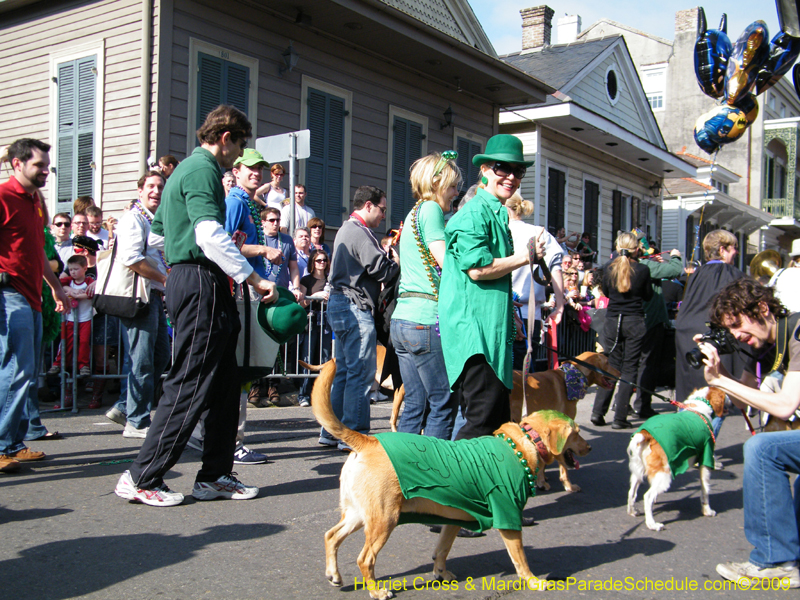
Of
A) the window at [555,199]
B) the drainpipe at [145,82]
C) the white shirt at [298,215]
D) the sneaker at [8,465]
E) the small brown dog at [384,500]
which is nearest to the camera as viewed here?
the small brown dog at [384,500]

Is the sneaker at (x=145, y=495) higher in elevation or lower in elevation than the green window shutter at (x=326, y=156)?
lower

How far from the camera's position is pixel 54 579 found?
2906mm

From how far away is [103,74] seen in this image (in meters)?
9.85

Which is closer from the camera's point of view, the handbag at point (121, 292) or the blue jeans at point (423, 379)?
the blue jeans at point (423, 379)

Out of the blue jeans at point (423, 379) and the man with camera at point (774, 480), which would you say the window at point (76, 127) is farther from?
the man with camera at point (774, 480)

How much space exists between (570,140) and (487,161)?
16367 mm

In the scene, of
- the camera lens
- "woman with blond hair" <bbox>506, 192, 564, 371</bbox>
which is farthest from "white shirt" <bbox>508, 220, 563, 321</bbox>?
the camera lens

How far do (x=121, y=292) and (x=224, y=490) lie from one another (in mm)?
2219

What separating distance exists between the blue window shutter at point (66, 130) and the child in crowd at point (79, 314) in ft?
11.7

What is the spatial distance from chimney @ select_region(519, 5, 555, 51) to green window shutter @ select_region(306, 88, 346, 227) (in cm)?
1441

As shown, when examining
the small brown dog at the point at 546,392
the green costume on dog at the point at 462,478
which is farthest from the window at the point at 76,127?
the green costume on dog at the point at 462,478

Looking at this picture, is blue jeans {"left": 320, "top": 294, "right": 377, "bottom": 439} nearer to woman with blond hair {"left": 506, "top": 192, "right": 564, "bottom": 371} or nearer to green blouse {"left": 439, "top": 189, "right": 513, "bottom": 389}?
woman with blond hair {"left": 506, "top": 192, "right": 564, "bottom": 371}

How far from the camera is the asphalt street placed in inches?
116

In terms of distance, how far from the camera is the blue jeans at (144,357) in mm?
5504
